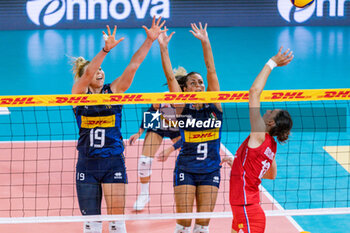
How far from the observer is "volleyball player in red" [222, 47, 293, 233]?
4921 millimetres

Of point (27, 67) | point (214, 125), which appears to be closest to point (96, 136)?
point (214, 125)

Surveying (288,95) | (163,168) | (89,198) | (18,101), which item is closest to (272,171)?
(288,95)

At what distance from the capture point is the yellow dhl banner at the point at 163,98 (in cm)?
572

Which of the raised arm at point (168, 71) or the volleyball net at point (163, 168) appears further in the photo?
the raised arm at point (168, 71)

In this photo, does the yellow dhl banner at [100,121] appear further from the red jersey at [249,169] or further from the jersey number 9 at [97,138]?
the red jersey at [249,169]

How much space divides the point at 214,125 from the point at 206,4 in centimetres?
1531

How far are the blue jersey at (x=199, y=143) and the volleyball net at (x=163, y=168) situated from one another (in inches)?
14.9

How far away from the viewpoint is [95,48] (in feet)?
58.7

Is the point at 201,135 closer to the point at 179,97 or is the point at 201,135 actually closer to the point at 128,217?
the point at 179,97

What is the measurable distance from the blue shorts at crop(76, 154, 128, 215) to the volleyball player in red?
136cm

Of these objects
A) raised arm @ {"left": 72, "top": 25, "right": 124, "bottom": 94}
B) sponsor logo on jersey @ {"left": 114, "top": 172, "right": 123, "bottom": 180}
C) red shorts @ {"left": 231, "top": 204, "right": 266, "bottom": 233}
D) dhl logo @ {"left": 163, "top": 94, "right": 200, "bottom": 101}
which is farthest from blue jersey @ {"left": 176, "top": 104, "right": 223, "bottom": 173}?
raised arm @ {"left": 72, "top": 25, "right": 124, "bottom": 94}

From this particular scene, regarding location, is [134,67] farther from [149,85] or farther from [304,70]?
[304,70]

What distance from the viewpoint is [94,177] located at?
19.5 ft

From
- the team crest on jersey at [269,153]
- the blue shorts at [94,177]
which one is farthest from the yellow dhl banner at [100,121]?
the team crest on jersey at [269,153]
